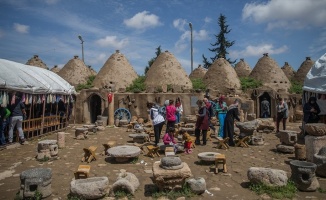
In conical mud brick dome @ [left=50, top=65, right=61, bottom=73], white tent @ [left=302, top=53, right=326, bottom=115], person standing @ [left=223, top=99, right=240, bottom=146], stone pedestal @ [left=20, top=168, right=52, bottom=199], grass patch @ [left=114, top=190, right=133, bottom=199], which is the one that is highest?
conical mud brick dome @ [left=50, top=65, right=61, bottom=73]

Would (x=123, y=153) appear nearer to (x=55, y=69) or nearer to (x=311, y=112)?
(x=311, y=112)

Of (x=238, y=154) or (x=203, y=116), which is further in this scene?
(x=203, y=116)

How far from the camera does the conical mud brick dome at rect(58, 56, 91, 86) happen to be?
20188mm

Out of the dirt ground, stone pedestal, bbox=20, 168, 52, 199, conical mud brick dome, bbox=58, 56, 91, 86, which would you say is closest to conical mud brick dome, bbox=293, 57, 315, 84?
the dirt ground

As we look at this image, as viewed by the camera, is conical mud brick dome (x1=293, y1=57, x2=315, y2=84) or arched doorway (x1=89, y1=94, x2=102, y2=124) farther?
conical mud brick dome (x1=293, y1=57, x2=315, y2=84)

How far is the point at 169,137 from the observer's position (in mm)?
7262

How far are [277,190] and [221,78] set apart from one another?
15.3 m

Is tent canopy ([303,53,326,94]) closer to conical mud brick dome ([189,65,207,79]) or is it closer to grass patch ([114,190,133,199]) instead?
grass patch ([114,190,133,199])

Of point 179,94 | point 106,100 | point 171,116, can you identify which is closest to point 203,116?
point 171,116

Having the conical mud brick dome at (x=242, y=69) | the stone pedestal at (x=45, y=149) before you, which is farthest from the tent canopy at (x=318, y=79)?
the conical mud brick dome at (x=242, y=69)

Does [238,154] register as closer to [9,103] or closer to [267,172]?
[267,172]

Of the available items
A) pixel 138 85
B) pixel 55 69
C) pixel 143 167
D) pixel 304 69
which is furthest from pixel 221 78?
pixel 55 69

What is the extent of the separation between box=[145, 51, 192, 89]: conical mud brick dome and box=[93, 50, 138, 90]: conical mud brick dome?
5.25ft

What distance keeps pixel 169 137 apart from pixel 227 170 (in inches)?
84.2
